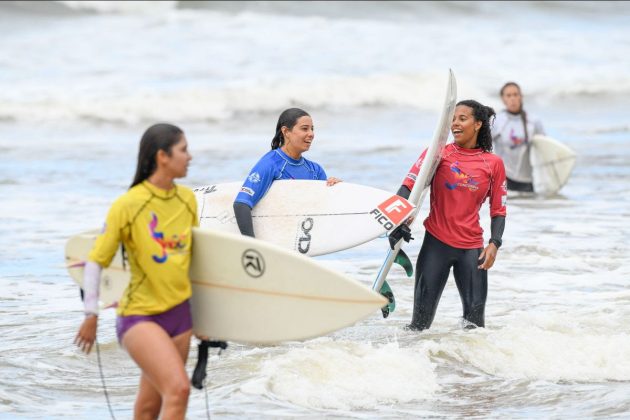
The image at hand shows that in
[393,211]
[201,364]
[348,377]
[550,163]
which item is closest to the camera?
[201,364]

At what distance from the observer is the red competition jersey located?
6883 mm

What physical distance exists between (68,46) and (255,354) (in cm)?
2454

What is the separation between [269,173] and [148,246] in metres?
2.38

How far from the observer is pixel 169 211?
15.1 feet

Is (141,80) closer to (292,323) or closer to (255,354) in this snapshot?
(255,354)

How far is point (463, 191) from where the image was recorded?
22.6 feet

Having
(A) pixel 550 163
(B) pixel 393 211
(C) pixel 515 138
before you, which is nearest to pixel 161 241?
(B) pixel 393 211

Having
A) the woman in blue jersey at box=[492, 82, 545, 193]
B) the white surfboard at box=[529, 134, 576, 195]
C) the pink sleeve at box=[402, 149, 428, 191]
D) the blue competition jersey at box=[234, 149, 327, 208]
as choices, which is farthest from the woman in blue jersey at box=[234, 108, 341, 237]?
the white surfboard at box=[529, 134, 576, 195]

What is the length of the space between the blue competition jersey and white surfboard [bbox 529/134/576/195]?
841cm

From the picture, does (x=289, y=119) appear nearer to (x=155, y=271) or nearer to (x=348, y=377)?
(x=348, y=377)

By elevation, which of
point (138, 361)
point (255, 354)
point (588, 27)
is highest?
point (588, 27)

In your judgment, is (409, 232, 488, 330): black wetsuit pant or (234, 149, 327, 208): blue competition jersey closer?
(234, 149, 327, 208): blue competition jersey

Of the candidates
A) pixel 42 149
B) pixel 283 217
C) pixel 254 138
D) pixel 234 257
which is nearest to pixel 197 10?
pixel 254 138

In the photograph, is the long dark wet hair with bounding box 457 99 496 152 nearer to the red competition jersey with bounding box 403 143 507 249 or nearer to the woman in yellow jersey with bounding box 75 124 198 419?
the red competition jersey with bounding box 403 143 507 249
